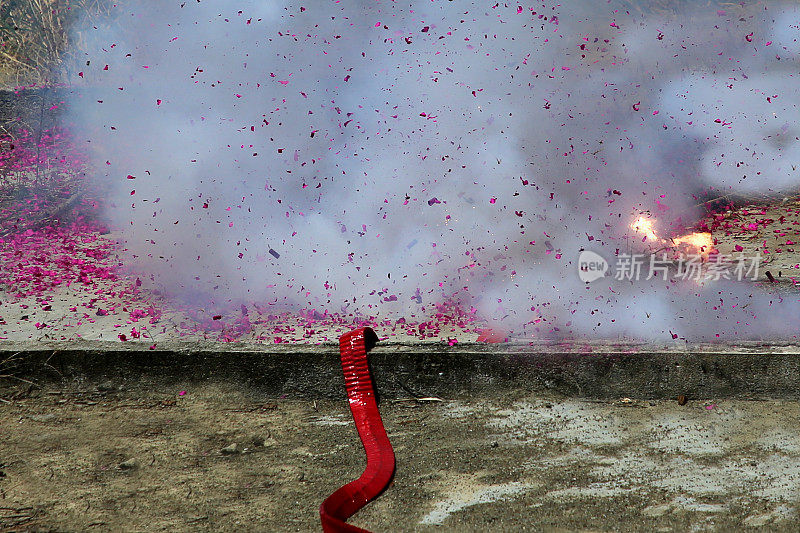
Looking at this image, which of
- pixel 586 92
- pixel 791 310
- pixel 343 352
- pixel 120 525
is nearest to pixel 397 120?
pixel 586 92

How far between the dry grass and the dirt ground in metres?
6.47

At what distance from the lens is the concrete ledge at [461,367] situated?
136 inches

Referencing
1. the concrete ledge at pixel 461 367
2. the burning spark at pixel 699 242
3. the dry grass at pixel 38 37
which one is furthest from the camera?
the dry grass at pixel 38 37

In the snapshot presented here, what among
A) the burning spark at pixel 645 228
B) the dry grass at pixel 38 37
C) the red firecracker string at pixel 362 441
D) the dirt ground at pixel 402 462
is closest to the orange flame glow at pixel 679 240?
the burning spark at pixel 645 228

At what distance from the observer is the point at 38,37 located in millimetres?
9195

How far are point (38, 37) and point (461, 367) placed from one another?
822 centimetres

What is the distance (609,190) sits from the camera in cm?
479

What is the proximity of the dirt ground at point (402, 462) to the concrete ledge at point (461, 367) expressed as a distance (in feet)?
0.20

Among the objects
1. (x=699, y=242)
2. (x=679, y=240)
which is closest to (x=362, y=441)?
(x=679, y=240)

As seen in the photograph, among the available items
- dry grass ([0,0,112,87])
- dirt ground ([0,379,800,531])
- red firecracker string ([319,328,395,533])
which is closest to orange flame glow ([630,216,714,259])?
dirt ground ([0,379,800,531])

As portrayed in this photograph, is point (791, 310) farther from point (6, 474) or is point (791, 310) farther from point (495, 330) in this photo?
point (6, 474)

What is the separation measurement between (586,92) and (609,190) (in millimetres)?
758

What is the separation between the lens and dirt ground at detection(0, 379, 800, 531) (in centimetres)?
272

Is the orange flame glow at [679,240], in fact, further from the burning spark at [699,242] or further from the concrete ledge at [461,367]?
the concrete ledge at [461,367]
